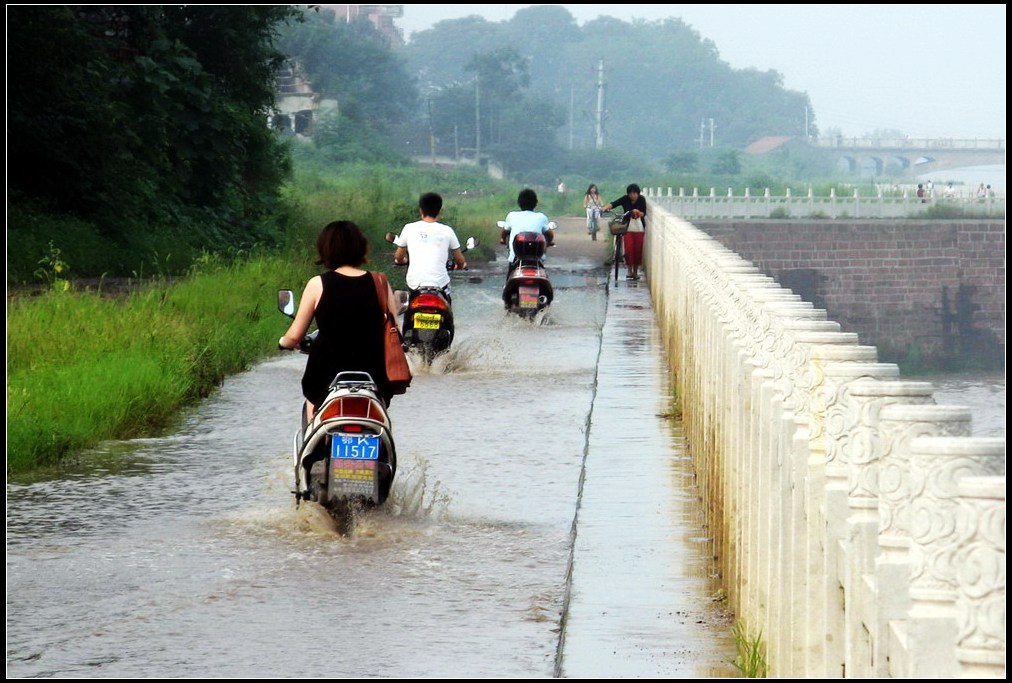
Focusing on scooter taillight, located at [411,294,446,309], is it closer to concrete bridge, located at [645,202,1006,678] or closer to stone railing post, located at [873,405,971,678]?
concrete bridge, located at [645,202,1006,678]

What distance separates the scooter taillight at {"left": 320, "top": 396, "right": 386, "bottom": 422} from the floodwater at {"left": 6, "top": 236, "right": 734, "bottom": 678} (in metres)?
0.54

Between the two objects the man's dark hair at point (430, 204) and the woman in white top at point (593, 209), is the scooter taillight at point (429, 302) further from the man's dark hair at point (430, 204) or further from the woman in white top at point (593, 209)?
the woman in white top at point (593, 209)

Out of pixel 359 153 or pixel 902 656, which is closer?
pixel 902 656

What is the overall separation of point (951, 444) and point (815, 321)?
8.38ft

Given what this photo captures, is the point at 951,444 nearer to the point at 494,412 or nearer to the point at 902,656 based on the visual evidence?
the point at 902,656

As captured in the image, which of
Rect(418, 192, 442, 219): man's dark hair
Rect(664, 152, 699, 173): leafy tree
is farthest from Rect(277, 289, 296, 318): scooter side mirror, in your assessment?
Rect(664, 152, 699, 173): leafy tree

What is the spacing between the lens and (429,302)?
14430 millimetres

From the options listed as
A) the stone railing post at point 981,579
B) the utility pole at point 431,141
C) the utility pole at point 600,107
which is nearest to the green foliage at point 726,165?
the utility pole at point 600,107

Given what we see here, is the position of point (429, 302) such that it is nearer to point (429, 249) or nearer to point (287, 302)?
point (429, 249)

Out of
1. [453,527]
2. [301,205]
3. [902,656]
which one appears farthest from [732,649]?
[301,205]

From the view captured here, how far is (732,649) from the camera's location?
20.0ft

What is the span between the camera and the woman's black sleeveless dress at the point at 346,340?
822 cm

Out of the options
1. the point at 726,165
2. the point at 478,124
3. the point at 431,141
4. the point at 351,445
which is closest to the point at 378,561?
the point at 351,445

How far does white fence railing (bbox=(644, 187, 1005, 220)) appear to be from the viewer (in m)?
73.4
